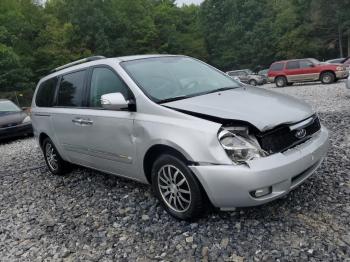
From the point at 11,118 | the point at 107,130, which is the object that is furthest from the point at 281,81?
the point at 107,130

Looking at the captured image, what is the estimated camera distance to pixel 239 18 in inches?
2448

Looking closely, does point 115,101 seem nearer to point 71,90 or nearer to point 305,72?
point 71,90

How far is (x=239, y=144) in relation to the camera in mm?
3371

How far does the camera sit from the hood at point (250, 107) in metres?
3.45

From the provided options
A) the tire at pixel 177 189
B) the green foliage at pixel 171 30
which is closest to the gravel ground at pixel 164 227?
the tire at pixel 177 189

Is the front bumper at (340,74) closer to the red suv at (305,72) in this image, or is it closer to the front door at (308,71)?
the red suv at (305,72)

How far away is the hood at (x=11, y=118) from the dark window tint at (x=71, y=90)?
23.1ft

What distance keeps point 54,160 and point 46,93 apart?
1130 millimetres

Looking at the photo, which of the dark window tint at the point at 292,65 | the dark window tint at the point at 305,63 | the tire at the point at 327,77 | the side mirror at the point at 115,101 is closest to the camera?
the side mirror at the point at 115,101

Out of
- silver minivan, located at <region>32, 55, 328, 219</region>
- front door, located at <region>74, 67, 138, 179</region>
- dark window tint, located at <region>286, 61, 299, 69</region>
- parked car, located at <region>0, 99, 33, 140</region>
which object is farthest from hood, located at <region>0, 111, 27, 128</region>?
dark window tint, located at <region>286, 61, 299, 69</region>

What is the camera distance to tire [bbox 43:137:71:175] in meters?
6.17

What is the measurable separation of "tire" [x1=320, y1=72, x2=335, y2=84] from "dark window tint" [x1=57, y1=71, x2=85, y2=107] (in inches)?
721

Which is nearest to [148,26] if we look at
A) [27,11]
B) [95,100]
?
[27,11]

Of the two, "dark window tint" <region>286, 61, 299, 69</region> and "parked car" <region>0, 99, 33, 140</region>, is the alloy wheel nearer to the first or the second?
"parked car" <region>0, 99, 33, 140</region>
